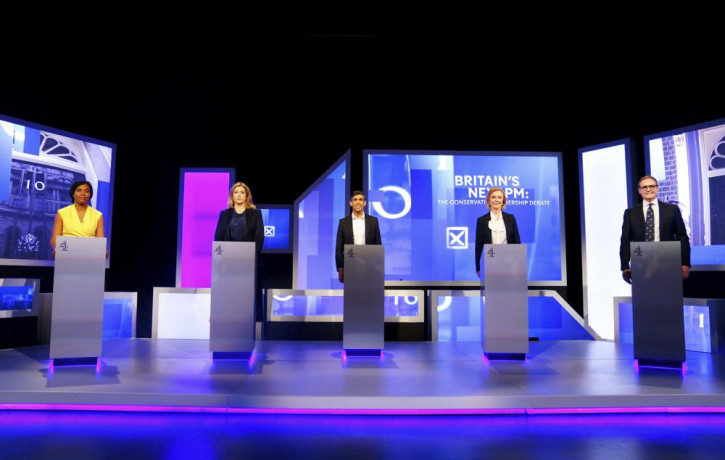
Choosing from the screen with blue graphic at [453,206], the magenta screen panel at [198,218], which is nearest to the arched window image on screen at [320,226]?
the screen with blue graphic at [453,206]

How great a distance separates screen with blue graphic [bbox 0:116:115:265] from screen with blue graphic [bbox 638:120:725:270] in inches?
257

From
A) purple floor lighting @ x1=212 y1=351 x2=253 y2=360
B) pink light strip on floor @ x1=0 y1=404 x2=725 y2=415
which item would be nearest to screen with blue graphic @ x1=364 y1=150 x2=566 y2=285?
purple floor lighting @ x1=212 y1=351 x2=253 y2=360

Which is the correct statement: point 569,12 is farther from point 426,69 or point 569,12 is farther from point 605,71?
point 426,69

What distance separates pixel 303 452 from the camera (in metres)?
2.22

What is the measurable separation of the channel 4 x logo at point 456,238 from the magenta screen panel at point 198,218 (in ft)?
9.49

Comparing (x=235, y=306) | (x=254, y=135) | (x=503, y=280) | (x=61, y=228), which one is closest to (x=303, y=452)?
(x=235, y=306)

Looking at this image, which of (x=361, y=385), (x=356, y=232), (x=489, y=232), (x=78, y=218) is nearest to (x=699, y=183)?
(x=489, y=232)

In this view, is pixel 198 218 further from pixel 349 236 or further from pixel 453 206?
pixel 453 206

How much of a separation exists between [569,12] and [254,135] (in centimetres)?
405

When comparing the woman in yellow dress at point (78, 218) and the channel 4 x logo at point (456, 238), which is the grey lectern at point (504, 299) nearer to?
the channel 4 x logo at point (456, 238)

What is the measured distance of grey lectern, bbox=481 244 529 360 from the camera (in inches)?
159

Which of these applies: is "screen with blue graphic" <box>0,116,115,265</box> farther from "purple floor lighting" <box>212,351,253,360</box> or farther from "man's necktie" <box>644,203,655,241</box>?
"man's necktie" <box>644,203,655,241</box>

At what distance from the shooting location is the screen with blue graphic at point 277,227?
266 inches

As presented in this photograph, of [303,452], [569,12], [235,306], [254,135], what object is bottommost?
[303,452]
